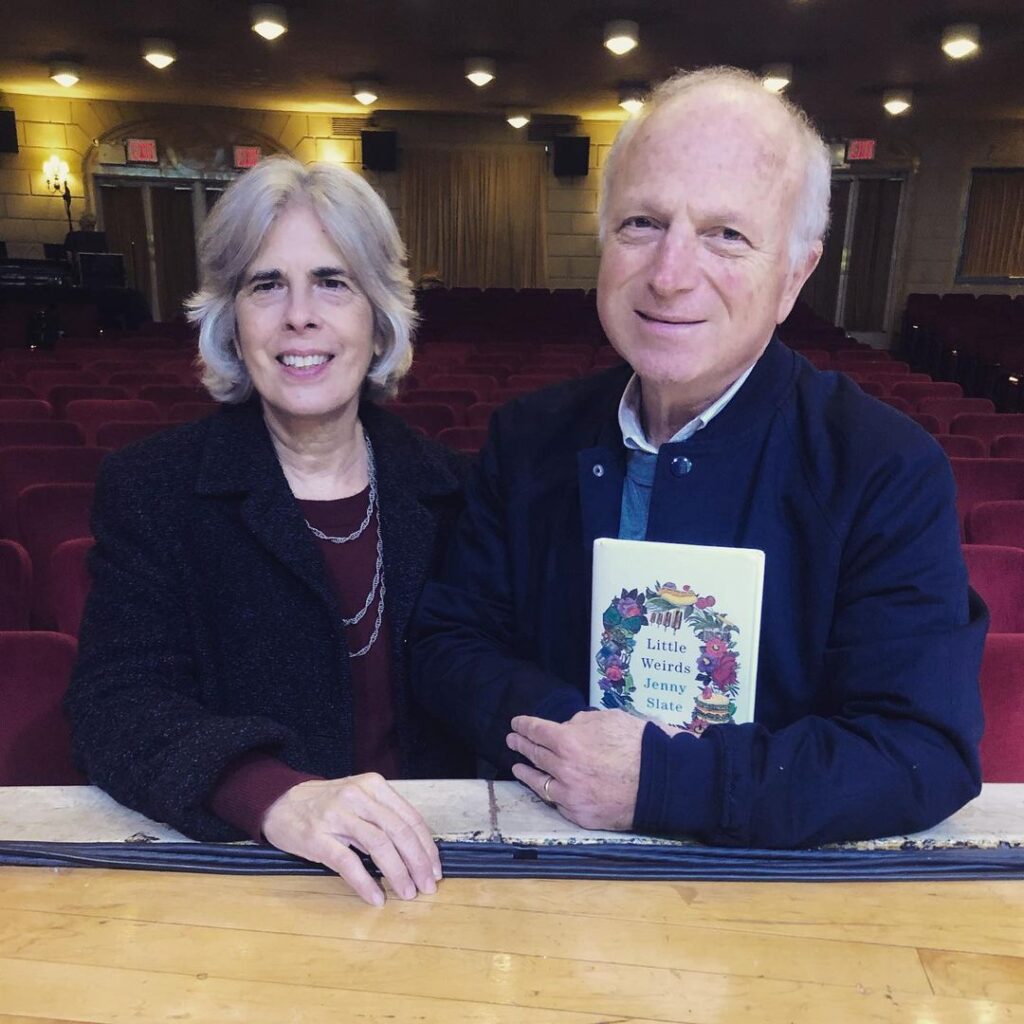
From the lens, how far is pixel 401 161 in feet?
46.9

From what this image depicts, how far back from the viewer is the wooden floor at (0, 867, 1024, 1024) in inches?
28.6

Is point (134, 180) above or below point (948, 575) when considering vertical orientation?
above

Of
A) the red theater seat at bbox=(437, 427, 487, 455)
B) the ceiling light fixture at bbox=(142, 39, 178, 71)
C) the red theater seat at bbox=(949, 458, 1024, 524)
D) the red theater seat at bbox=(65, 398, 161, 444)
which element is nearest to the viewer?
the red theater seat at bbox=(949, 458, 1024, 524)

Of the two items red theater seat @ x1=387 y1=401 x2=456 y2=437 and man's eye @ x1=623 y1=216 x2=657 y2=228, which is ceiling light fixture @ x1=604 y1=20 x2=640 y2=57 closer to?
red theater seat @ x1=387 y1=401 x2=456 y2=437

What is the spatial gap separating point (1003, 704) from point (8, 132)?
48.1ft

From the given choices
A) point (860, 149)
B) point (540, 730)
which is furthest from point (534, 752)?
point (860, 149)

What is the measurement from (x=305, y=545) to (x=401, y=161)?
1429 centimetres

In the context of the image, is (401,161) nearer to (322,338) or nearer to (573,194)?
(573,194)

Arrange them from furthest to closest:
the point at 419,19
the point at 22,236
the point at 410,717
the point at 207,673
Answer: the point at 22,236 < the point at 419,19 < the point at 410,717 < the point at 207,673

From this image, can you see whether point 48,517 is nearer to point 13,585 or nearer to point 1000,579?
point 13,585

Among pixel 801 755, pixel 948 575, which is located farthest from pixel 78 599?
pixel 948 575

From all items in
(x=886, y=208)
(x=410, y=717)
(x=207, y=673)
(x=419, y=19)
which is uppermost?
(x=419, y=19)

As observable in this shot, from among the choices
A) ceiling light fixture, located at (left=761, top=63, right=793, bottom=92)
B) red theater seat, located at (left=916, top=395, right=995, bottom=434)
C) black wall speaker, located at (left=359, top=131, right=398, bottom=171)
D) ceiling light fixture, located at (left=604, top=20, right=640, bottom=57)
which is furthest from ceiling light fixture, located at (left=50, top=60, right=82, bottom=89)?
red theater seat, located at (left=916, top=395, right=995, bottom=434)

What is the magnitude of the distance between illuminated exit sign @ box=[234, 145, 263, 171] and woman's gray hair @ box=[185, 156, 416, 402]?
44.3 ft
